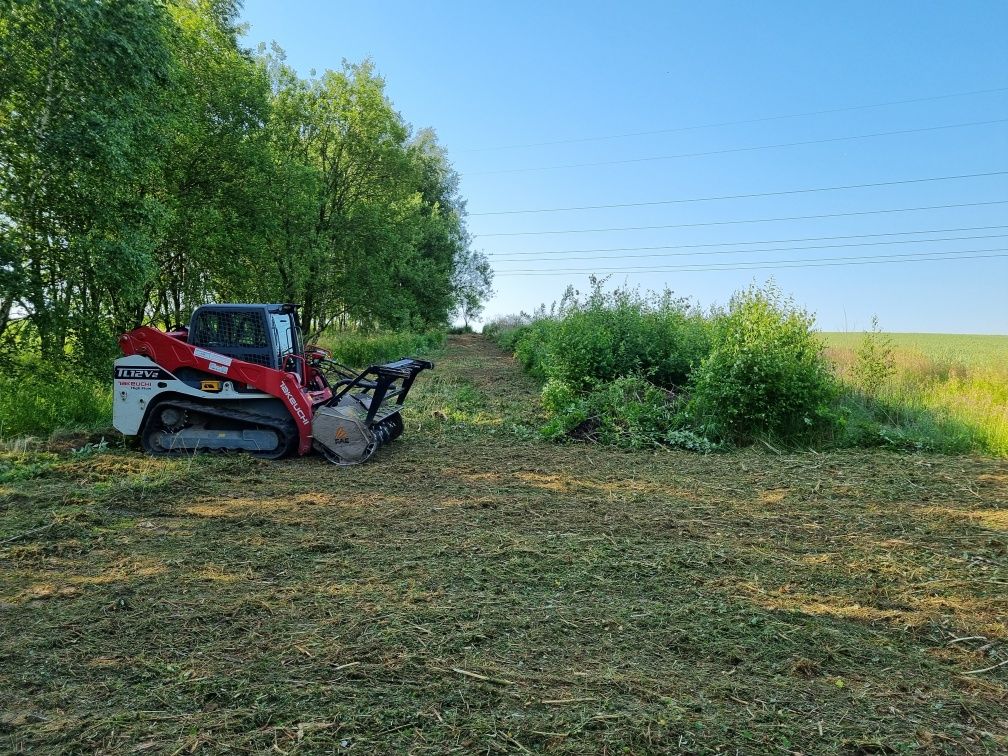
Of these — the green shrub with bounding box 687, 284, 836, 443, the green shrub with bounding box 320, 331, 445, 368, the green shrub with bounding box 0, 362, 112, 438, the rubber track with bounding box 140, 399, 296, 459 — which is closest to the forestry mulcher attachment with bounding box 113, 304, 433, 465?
the rubber track with bounding box 140, 399, 296, 459

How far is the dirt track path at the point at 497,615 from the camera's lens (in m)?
2.70

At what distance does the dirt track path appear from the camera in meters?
2.70

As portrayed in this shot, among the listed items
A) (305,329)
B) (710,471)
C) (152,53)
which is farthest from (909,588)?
(305,329)

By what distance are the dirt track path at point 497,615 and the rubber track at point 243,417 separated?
3.39 feet

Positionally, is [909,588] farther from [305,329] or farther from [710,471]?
[305,329]

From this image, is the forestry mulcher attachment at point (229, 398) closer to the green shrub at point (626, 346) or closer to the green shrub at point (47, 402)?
the green shrub at point (47, 402)

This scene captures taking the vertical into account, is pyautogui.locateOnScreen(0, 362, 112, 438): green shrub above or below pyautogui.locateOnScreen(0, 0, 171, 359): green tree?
below

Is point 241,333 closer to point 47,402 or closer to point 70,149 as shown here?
point 47,402

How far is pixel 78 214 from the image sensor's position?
9898mm

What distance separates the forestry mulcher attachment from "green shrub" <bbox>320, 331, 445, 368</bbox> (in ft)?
42.9

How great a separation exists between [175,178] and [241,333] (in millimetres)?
8646

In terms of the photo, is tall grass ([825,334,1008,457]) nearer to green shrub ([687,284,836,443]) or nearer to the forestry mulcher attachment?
green shrub ([687,284,836,443])

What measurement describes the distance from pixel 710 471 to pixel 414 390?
27.9 feet

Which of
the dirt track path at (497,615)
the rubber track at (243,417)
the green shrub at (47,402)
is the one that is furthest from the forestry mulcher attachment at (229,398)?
the green shrub at (47,402)
